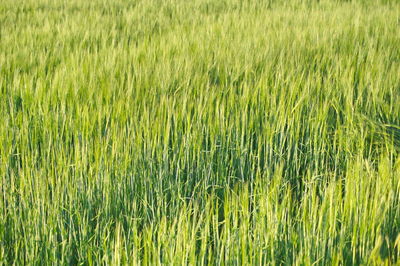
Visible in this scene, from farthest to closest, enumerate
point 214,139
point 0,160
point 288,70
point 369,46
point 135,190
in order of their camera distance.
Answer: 1. point 369,46
2. point 288,70
3. point 214,139
4. point 0,160
5. point 135,190

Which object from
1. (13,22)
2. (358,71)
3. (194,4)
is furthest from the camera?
(194,4)

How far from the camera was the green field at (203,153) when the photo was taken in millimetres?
1021

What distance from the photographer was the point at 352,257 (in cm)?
100

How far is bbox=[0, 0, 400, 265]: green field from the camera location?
102cm

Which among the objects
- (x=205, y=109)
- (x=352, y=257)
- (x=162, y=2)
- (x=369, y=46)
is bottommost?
(x=352, y=257)

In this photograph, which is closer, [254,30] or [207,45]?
[207,45]

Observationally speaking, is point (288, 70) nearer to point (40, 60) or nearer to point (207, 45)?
point (207, 45)

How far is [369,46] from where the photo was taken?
2721 millimetres

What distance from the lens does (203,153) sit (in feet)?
5.24

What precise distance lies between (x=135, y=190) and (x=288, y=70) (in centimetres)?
112

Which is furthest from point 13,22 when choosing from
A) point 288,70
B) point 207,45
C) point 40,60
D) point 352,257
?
point 352,257

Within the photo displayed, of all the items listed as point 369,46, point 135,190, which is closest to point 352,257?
point 135,190

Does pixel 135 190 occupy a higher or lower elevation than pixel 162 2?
lower

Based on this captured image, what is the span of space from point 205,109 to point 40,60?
1253 mm
